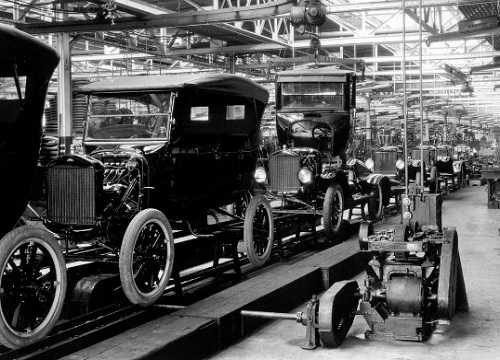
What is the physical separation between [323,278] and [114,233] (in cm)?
267

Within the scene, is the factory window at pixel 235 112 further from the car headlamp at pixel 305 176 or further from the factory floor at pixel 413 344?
the factory floor at pixel 413 344

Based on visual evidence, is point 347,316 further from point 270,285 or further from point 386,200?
point 386,200

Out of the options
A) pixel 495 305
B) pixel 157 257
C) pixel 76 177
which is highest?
pixel 76 177

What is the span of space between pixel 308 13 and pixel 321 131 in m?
1.94

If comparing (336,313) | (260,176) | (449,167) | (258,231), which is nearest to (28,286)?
(336,313)

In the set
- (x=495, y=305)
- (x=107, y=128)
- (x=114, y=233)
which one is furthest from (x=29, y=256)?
(x=495, y=305)

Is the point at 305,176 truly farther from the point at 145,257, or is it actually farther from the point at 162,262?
the point at 145,257

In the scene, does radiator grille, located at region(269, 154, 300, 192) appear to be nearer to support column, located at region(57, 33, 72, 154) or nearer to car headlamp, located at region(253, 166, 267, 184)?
car headlamp, located at region(253, 166, 267, 184)

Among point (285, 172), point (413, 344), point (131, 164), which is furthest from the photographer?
point (285, 172)

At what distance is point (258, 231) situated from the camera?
7.72m

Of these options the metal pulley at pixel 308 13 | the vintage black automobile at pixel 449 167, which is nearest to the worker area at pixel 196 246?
the metal pulley at pixel 308 13

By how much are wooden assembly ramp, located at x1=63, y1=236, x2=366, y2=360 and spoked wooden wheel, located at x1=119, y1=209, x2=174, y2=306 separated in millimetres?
298

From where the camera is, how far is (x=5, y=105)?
4648mm

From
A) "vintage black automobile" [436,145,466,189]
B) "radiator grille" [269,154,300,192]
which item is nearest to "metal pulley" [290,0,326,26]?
"radiator grille" [269,154,300,192]
